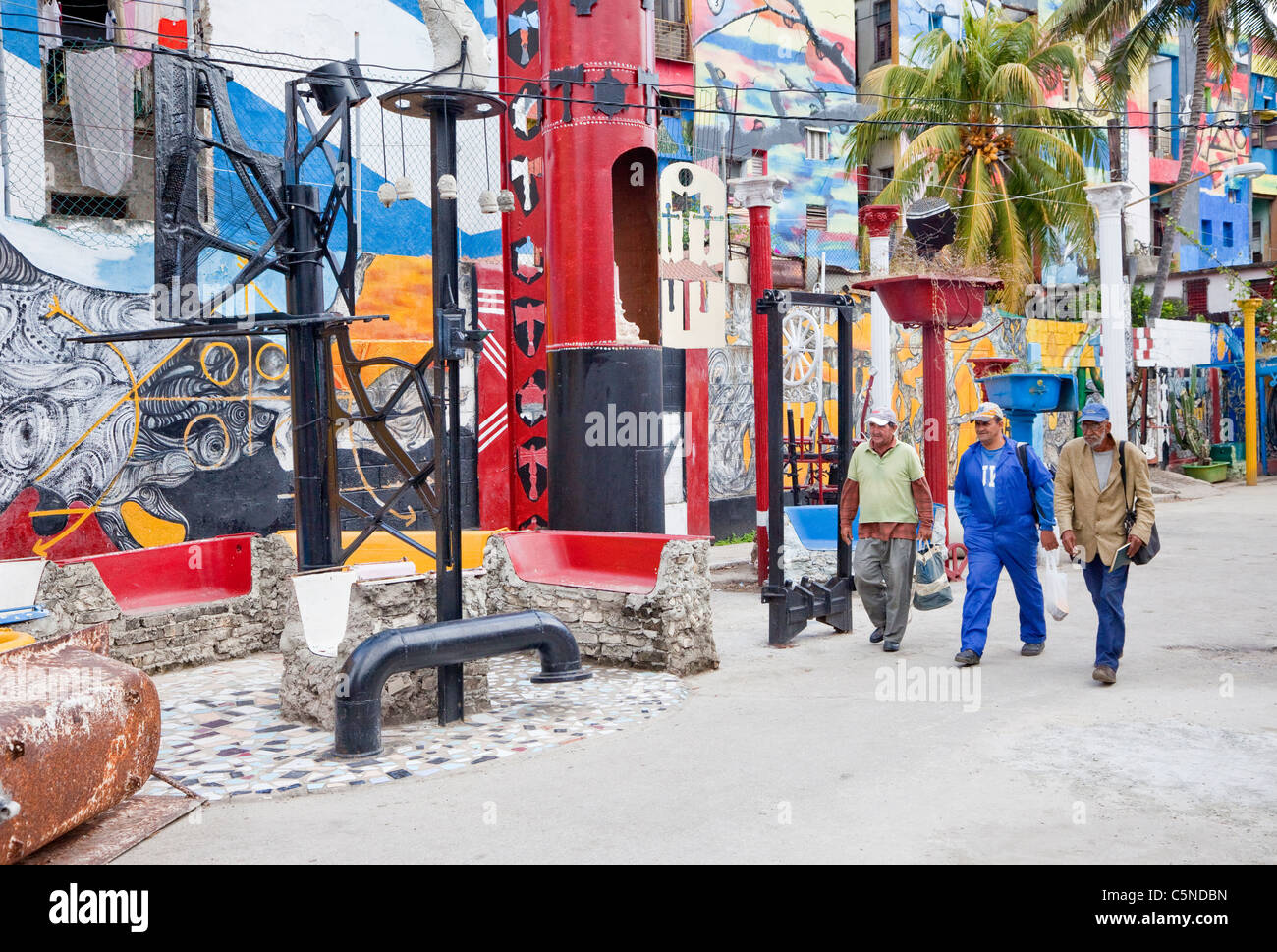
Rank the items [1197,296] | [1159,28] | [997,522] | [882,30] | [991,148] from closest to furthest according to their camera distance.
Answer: [997,522], [991,148], [1159,28], [882,30], [1197,296]

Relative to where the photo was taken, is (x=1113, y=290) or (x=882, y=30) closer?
(x=1113, y=290)

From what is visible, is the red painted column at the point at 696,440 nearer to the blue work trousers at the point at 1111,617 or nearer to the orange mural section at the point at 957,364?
the orange mural section at the point at 957,364

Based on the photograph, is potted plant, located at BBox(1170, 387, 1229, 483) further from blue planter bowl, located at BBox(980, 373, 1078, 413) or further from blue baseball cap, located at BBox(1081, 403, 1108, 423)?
blue baseball cap, located at BBox(1081, 403, 1108, 423)

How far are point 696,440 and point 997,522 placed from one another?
311 inches

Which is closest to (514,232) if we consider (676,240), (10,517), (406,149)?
(676,240)

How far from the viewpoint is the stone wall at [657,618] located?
8180 millimetres

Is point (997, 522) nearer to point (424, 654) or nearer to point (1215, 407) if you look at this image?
→ point (424, 654)

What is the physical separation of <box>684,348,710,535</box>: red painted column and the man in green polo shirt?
6.59 m

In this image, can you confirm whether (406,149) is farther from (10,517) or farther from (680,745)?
(680,745)

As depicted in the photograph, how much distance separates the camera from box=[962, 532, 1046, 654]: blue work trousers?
8117 millimetres

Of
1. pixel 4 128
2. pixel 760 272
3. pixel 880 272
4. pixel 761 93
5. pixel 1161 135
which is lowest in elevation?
pixel 760 272

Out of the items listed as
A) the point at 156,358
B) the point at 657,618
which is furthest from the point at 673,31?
the point at 657,618

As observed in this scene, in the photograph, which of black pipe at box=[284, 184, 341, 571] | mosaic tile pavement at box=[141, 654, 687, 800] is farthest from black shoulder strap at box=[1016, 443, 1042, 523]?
black pipe at box=[284, 184, 341, 571]

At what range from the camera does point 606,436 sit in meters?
9.83
